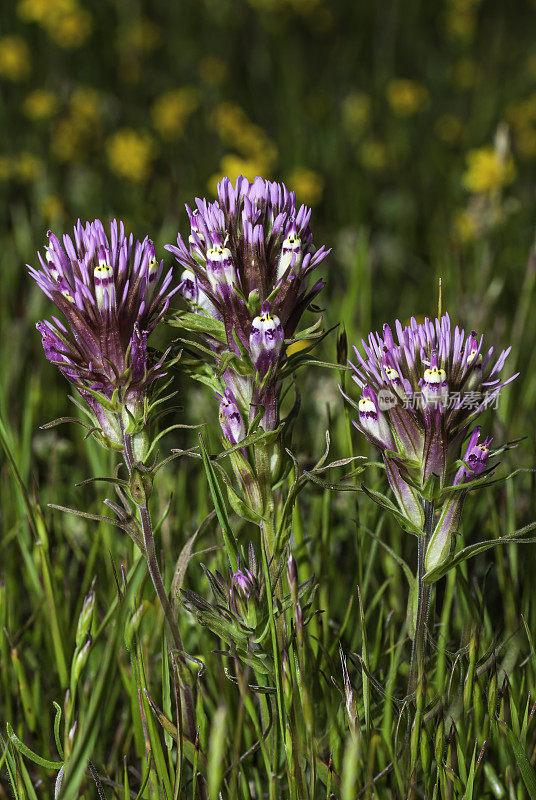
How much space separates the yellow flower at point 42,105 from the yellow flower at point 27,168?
394 mm

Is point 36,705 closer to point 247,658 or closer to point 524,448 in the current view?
point 247,658

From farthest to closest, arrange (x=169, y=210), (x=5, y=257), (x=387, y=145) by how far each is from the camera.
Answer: (x=387, y=145) → (x=169, y=210) → (x=5, y=257)

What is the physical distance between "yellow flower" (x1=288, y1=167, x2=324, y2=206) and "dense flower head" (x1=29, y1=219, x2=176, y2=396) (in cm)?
262

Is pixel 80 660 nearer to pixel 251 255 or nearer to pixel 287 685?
pixel 287 685

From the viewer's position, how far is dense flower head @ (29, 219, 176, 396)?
1.23 meters

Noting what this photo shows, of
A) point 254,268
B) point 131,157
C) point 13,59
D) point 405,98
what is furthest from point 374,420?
point 13,59

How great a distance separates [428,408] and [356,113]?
3980mm

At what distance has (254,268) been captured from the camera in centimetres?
125

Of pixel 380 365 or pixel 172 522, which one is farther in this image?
pixel 172 522

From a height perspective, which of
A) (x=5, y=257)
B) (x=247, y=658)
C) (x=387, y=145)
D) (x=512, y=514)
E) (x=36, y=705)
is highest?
(x=387, y=145)

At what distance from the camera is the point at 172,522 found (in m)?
1.97

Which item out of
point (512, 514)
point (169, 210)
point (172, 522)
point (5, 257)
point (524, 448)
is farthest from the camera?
point (169, 210)

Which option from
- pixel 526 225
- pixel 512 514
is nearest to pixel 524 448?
pixel 512 514

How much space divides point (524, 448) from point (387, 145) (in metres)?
3.03
